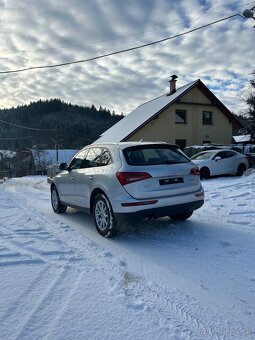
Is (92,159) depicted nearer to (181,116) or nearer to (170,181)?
(170,181)

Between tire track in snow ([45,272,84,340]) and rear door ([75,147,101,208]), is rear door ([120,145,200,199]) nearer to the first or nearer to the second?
rear door ([75,147,101,208])

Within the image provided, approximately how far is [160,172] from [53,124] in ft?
221

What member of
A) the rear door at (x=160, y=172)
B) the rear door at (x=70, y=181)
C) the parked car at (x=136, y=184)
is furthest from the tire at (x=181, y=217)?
the rear door at (x=70, y=181)

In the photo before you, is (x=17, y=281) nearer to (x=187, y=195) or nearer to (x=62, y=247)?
(x=62, y=247)

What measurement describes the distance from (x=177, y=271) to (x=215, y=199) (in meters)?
5.09

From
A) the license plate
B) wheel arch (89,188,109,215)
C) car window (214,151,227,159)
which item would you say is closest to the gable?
car window (214,151,227,159)

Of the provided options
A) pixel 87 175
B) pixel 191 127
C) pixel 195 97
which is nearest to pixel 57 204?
pixel 87 175

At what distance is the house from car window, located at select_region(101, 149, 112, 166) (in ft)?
62.6

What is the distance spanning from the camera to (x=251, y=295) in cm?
343

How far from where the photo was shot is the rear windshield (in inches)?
220

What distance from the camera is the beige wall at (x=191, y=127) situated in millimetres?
26797

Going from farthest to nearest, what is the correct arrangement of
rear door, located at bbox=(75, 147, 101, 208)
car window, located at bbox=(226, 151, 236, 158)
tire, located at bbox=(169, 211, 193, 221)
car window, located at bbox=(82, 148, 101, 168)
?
car window, located at bbox=(226, 151, 236, 158), tire, located at bbox=(169, 211, 193, 221), car window, located at bbox=(82, 148, 101, 168), rear door, located at bbox=(75, 147, 101, 208)

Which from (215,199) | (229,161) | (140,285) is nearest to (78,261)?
(140,285)

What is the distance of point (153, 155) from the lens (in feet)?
19.1
